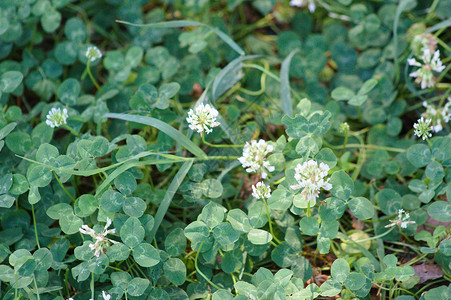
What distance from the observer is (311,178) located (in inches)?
60.3

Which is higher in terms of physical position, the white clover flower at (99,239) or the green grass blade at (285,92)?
the green grass blade at (285,92)

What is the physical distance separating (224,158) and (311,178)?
19.3 inches

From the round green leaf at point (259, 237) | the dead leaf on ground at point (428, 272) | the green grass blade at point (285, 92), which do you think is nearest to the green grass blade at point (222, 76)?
the green grass blade at point (285, 92)

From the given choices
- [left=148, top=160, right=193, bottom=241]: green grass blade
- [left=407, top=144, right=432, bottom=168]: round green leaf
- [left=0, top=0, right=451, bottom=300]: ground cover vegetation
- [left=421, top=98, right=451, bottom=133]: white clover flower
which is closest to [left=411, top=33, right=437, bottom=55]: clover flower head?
[left=0, top=0, right=451, bottom=300]: ground cover vegetation

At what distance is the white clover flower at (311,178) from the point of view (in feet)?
5.00

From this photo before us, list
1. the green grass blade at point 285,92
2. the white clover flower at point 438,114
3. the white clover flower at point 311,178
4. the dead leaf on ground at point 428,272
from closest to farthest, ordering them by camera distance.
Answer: the white clover flower at point 311,178, the dead leaf on ground at point 428,272, the white clover flower at point 438,114, the green grass blade at point 285,92

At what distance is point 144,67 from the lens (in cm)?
223

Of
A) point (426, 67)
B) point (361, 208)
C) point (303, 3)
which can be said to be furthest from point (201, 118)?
point (303, 3)

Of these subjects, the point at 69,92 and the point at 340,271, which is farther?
the point at 69,92

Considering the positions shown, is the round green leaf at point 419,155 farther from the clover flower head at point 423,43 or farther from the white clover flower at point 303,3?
the white clover flower at point 303,3

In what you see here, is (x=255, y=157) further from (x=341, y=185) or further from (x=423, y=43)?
(x=423, y=43)

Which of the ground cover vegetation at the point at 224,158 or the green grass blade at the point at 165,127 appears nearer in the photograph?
the ground cover vegetation at the point at 224,158

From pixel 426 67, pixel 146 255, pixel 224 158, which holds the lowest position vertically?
pixel 146 255

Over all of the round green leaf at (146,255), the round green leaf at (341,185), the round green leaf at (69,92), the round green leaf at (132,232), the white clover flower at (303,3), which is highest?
the white clover flower at (303,3)
